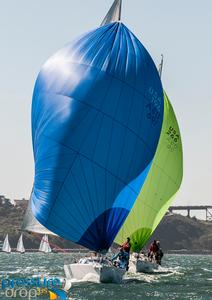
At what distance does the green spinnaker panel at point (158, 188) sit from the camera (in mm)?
40188

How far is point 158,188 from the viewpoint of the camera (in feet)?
136

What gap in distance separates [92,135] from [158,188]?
12221 mm

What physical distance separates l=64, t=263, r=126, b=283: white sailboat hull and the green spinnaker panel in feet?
27.1

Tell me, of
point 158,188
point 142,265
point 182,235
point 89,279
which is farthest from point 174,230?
point 89,279

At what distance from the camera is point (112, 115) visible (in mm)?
30750

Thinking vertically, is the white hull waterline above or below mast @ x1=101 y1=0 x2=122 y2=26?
below

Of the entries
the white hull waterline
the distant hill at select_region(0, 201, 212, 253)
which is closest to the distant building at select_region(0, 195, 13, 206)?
the distant hill at select_region(0, 201, 212, 253)

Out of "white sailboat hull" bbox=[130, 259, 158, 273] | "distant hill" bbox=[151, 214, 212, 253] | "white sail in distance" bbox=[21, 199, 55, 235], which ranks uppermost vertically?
"distant hill" bbox=[151, 214, 212, 253]

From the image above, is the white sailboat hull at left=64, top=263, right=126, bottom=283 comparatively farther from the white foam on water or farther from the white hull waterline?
the white hull waterline

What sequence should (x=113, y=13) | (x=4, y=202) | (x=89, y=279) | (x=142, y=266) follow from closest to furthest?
(x=89, y=279) → (x=113, y=13) → (x=142, y=266) → (x=4, y=202)

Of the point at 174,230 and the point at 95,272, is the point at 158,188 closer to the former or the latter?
the point at 95,272

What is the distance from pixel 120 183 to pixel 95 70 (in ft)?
16.4

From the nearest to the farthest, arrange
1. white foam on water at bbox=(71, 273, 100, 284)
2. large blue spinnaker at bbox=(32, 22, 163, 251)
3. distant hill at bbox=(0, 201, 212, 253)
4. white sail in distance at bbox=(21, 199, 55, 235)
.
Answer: large blue spinnaker at bbox=(32, 22, 163, 251) < white foam on water at bbox=(71, 273, 100, 284) < white sail in distance at bbox=(21, 199, 55, 235) < distant hill at bbox=(0, 201, 212, 253)

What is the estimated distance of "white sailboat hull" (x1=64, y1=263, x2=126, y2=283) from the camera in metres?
30.5
